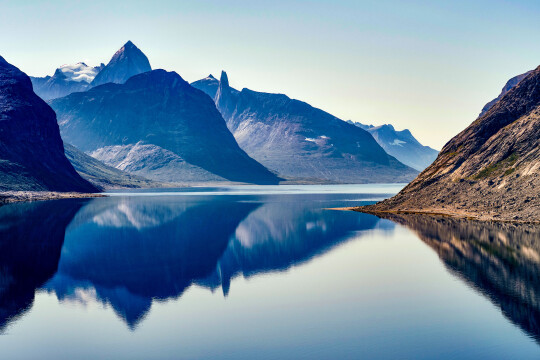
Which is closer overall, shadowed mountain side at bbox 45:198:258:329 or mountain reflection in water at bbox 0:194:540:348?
mountain reflection in water at bbox 0:194:540:348

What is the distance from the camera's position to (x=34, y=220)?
419 feet

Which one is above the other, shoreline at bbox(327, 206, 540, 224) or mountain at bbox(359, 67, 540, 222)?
mountain at bbox(359, 67, 540, 222)

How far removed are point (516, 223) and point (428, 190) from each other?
46253mm

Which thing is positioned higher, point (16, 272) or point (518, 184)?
point (518, 184)

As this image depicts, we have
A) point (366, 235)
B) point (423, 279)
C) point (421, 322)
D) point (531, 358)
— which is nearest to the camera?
point (531, 358)

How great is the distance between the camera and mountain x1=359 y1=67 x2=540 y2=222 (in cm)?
12119

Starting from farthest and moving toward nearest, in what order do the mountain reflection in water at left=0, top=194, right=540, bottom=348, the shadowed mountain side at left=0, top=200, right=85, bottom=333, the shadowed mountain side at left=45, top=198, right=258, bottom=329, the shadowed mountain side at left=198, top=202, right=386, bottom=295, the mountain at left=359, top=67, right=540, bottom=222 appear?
the mountain at left=359, top=67, right=540, bottom=222, the shadowed mountain side at left=198, top=202, right=386, bottom=295, the shadowed mountain side at left=45, top=198, right=258, bottom=329, the mountain reflection in water at left=0, top=194, right=540, bottom=348, the shadowed mountain side at left=0, top=200, right=85, bottom=333

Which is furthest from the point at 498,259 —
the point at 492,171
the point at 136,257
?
the point at 492,171

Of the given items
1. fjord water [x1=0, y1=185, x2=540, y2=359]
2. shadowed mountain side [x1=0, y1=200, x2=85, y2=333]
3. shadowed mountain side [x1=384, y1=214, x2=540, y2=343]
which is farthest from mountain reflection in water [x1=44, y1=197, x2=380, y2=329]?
shadowed mountain side [x1=384, y1=214, x2=540, y2=343]

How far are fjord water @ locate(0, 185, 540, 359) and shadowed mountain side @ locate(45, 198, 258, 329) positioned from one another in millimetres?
320

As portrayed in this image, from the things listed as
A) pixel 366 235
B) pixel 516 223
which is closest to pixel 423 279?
pixel 366 235

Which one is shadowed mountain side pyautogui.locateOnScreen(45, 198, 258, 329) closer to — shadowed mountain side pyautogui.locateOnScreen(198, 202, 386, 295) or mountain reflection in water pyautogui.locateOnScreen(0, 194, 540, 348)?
mountain reflection in water pyautogui.locateOnScreen(0, 194, 540, 348)

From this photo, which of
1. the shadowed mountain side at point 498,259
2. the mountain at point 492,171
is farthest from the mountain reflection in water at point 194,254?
the mountain at point 492,171

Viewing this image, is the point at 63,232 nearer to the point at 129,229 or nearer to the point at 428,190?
the point at 129,229
